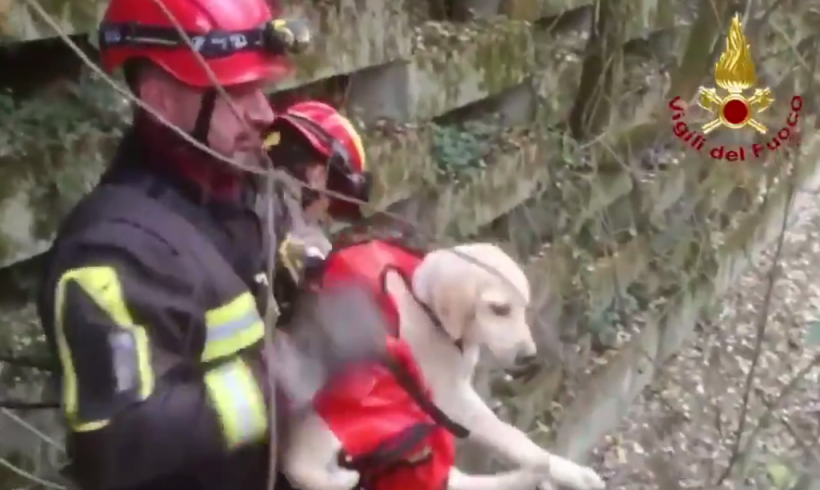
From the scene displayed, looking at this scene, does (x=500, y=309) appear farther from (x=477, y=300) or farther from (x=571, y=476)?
(x=571, y=476)

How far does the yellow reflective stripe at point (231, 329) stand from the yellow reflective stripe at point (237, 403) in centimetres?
1

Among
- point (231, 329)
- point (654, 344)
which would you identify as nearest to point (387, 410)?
point (231, 329)

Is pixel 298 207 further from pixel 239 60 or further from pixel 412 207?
pixel 412 207

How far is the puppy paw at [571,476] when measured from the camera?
0.73 metres

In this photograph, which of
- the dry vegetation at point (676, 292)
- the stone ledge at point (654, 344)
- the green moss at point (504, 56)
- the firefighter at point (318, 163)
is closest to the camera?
the firefighter at point (318, 163)

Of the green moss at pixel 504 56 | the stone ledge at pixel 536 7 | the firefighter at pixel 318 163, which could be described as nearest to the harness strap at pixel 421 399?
the firefighter at pixel 318 163

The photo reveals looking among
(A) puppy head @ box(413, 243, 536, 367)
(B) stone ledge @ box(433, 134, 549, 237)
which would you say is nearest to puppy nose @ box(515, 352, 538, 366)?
(A) puppy head @ box(413, 243, 536, 367)

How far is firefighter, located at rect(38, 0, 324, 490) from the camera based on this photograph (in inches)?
22.3

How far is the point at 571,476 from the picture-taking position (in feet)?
2.41

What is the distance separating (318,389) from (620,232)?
1.57 m

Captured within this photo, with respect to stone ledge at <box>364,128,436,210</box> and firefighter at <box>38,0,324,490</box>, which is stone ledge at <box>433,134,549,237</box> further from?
firefighter at <box>38,0,324,490</box>

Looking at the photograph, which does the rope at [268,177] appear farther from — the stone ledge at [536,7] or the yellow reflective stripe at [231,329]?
the stone ledge at [536,7]

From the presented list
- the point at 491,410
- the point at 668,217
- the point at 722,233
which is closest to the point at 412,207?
the point at 491,410

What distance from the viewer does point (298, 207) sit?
2.34ft
